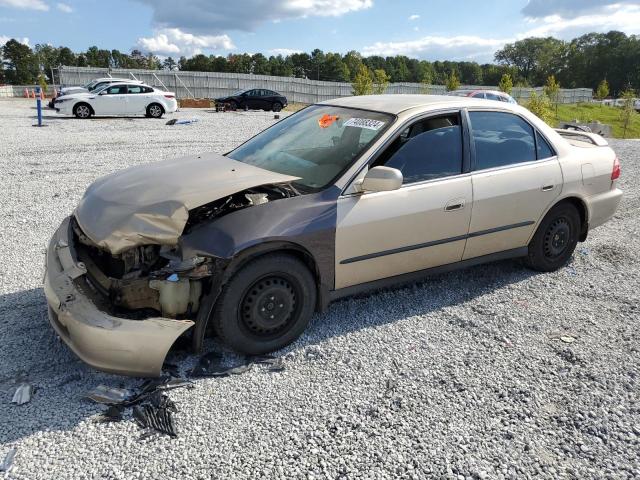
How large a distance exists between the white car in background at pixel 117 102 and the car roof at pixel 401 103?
57.2 feet

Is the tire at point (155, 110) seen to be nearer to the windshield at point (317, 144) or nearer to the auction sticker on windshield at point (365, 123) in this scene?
the windshield at point (317, 144)

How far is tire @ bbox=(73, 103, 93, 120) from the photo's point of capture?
19.1 meters

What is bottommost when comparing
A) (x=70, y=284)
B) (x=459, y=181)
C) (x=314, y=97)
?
(x=70, y=284)

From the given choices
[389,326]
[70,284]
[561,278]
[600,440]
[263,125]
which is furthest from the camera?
[263,125]

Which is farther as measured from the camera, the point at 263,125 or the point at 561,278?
the point at 263,125

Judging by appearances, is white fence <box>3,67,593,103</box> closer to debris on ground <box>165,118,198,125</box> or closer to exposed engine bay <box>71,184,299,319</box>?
debris on ground <box>165,118,198,125</box>

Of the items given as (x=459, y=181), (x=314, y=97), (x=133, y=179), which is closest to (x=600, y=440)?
(x=459, y=181)

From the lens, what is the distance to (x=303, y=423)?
109 inches

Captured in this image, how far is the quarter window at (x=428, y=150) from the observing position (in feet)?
12.4

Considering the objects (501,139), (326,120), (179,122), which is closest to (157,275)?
(326,120)

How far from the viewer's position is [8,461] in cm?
238

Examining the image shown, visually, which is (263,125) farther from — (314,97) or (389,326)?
(314,97)

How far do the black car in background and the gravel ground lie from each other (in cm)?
2484

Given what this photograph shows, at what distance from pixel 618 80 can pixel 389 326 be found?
115908 mm
